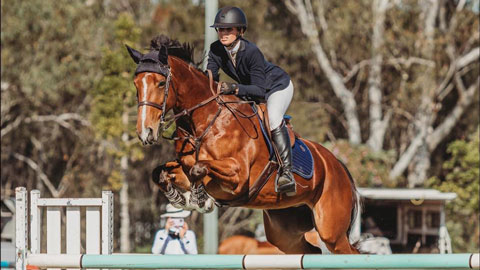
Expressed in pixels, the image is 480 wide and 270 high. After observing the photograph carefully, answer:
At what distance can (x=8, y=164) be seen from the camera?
32062mm

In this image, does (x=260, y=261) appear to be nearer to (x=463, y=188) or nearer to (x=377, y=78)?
(x=463, y=188)

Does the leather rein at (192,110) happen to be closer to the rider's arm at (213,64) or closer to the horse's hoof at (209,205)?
the rider's arm at (213,64)

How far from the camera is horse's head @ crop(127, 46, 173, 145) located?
6.62 metres

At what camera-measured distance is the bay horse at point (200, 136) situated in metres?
6.80

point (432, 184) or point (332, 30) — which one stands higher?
point (332, 30)

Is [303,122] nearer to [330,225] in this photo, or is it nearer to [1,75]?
[1,75]

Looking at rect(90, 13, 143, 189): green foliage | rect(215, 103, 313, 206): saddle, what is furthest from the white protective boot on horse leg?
rect(90, 13, 143, 189): green foliage

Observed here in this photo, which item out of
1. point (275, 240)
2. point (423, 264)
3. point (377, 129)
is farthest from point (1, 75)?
point (423, 264)

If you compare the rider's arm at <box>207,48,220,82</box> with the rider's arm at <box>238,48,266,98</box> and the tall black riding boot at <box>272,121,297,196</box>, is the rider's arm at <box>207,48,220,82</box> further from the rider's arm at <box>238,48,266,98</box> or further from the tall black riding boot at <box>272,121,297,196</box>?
the tall black riding boot at <box>272,121,297,196</box>

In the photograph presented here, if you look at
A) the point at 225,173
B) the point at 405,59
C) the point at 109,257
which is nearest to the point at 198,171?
the point at 225,173

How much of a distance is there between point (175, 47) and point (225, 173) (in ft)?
3.85

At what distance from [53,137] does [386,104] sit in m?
11.6

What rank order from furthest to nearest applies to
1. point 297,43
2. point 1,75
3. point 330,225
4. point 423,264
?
point 297,43
point 1,75
point 330,225
point 423,264

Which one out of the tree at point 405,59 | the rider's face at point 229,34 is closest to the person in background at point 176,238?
the rider's face at point 229,34
